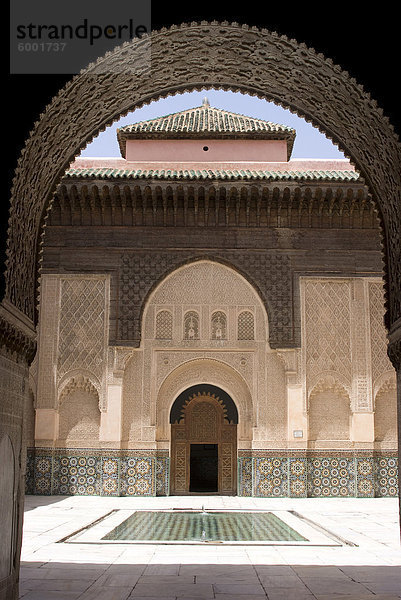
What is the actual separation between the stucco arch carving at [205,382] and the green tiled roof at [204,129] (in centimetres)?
493

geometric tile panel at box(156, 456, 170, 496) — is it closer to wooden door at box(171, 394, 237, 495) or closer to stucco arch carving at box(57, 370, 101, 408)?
wooden door at box(171, 394, 237, 495)

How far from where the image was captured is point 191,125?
14.4 metres

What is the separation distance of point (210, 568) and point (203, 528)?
236cm

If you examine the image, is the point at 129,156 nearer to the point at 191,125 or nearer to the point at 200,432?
the point at 191,125

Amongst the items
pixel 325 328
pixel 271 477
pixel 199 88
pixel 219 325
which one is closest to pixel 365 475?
pixel 271 477

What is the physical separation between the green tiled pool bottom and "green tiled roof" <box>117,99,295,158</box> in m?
7.81

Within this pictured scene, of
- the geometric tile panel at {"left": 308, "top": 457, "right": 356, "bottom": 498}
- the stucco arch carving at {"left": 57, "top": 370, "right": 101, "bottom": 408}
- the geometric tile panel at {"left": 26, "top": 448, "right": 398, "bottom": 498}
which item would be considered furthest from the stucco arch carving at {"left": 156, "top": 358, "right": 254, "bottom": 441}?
the geometric tile panel at {"left": 308, "top": 457, "right": 356, "bottom": 498}

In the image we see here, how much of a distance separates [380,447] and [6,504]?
8.78 m

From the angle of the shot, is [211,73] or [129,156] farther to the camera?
[129,156]

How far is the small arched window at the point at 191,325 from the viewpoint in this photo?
38.2 ft

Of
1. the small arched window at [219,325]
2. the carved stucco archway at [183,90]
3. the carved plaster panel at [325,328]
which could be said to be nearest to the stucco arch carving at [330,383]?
the carved plaster panel at [325,328]

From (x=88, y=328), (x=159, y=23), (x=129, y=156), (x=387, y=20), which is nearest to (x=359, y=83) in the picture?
(x=387, y=20)

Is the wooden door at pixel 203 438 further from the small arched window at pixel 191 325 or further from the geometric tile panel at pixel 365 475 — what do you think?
the geometric tile panel at pixel 365 475

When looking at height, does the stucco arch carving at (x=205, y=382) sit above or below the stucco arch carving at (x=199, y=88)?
below
